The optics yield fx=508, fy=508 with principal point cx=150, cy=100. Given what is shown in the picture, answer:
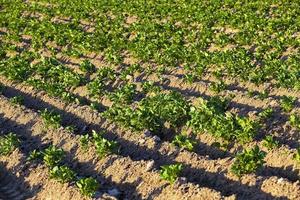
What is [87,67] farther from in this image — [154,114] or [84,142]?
[84,142]

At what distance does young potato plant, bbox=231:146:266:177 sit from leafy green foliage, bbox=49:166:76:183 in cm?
358

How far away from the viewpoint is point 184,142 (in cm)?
1259

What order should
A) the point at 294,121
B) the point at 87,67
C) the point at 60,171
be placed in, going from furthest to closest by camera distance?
1. the point at 87,67
2. the point at 294,121
3. the point at 60,171

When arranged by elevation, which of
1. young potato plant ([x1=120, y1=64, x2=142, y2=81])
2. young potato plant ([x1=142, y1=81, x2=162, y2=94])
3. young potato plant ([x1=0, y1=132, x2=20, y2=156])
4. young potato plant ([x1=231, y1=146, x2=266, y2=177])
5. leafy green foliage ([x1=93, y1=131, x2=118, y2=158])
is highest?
young potato plant ([x1=231, y1=146, x2=266, y2=177])

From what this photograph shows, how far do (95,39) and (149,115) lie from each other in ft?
36.6

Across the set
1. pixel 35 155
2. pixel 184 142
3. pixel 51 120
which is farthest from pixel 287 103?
pixel 35 155

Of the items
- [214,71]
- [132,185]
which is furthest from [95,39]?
[132,185]

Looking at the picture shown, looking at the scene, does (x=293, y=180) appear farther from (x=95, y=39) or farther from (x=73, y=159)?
(x=95, y=39)

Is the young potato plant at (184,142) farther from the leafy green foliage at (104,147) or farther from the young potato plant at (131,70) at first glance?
the young potato plant at (131,70)

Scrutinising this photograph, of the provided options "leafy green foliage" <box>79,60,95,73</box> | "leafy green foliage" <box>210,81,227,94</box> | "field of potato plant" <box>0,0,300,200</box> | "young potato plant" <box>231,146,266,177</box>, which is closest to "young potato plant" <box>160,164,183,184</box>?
"field of potato plant" <box>0,0,300,200</box>

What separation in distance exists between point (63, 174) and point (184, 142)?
311cm

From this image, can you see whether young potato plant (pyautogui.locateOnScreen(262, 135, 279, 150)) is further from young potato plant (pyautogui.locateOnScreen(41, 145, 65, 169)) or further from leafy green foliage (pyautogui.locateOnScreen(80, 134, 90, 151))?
young potato plant (pyautogui.locateOnScreen(41, 145, 65, 169))

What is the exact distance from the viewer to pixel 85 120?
49.9ft

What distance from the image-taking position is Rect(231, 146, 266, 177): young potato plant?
1072 cm
